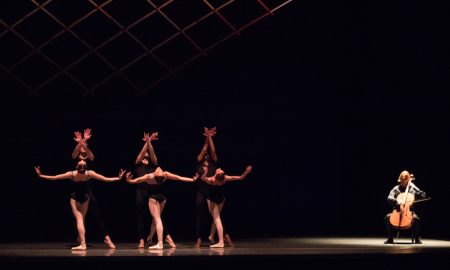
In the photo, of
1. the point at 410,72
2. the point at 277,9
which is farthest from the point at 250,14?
the point at 410,72

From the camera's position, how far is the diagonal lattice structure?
13.3 meters

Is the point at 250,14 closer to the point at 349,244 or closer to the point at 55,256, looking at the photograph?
the point at 349,244

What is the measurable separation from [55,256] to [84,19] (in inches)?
190

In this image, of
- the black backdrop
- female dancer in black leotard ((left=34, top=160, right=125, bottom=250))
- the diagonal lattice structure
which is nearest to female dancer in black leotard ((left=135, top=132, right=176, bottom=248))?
female dancer in black leotard ((left=34, top=160, right=125, bottom=250))

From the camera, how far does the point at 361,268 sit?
9.65 m

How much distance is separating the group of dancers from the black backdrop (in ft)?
6.74

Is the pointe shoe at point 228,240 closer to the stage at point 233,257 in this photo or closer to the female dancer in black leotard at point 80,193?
the stage at point 233,257

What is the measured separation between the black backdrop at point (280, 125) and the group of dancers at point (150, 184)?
6.74ft

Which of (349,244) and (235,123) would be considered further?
(235,123)

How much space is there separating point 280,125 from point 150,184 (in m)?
3.50

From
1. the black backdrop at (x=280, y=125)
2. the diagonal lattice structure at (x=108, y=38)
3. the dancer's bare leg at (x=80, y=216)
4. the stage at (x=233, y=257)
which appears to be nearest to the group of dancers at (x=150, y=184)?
the dancer's bare leg at (x=80, y=216)

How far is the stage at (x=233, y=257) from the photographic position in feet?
30.5

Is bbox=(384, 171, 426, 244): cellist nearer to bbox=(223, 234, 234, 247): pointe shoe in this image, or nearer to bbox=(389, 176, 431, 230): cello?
bbox=(389, 176, 431, 230): cello

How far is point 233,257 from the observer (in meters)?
9.66
